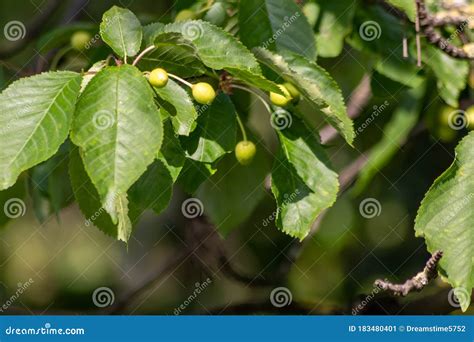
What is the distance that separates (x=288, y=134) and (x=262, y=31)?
0.29m

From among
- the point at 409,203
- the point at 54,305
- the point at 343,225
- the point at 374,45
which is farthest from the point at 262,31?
the point at 54,305

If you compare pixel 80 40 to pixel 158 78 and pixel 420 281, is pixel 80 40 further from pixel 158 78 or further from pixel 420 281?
Result: pixel 420 281

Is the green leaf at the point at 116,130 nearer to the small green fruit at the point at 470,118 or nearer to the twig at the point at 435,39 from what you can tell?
the twig at the point at 435,39

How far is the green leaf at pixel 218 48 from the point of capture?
1.91m

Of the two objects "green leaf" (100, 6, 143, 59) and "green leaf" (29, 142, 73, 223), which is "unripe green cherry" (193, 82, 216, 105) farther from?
"green leaf" (29, 142, 73, 223)

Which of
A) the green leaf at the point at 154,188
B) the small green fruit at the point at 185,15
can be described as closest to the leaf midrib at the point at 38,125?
the green leaf at the point at 154,188

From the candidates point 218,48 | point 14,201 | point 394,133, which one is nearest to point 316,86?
point 218,48

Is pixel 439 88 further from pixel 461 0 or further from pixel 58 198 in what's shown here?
pixel 58 198

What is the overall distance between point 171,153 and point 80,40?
0.75m

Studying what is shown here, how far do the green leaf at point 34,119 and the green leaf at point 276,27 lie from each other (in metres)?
0.59

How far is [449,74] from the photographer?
2588 millimetres

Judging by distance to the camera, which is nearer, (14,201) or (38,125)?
(38,125)

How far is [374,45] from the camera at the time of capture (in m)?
2.63

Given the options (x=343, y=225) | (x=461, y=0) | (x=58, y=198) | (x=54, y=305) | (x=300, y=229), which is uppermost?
(x=461, y=0)
